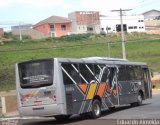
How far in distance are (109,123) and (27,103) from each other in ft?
12.6

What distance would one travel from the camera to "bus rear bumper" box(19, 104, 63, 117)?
64.7ft

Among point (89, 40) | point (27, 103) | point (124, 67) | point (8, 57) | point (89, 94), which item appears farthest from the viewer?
point (89, 40)

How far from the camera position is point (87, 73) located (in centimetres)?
2230

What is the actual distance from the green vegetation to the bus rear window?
40771 mm

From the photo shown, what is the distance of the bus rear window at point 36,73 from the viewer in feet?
66.0

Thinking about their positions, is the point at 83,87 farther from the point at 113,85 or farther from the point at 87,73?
the point at 113,85

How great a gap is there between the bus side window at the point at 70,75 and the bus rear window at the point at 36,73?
2.22ft

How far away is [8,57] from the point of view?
2889 inches

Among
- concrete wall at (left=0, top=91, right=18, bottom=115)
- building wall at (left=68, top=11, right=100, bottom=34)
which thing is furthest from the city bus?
building wall at (left=68, top=11, right=100, bottom=34)

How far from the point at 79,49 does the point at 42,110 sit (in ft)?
206

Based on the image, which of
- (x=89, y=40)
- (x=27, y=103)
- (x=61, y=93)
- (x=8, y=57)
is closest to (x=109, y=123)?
(x=61, y=93)

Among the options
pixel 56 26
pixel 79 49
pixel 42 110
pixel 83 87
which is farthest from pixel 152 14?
pixel 42 110

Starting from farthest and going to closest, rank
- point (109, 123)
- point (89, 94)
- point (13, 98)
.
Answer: point (13, 98) → point (89, 94) → point (109, 123)

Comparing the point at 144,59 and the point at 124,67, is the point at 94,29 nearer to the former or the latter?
the point at 144,59
